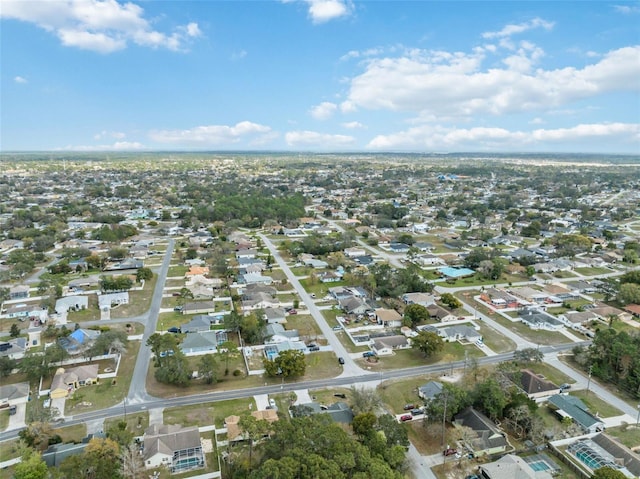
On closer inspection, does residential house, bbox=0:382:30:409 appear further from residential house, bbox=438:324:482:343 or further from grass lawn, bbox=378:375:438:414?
residential house, bbox=438:324:482:343

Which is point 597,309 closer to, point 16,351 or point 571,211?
point 16,351

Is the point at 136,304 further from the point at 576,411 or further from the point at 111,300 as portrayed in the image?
the point at 576,411

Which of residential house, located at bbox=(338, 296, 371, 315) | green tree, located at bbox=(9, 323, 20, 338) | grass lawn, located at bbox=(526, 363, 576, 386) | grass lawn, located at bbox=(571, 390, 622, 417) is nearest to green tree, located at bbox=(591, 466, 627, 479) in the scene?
grass lawn, located at bbox=(571, 390, 622, 417)

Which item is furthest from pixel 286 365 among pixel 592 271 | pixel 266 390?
pixel 592 271

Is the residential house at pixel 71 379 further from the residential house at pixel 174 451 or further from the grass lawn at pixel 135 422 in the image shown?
the residential house at pixel 174 451

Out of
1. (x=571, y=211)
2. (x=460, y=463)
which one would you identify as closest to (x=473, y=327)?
(x=460, y=463)

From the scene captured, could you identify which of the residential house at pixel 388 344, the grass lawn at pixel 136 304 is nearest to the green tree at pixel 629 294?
the residential house at pixel 388 344
